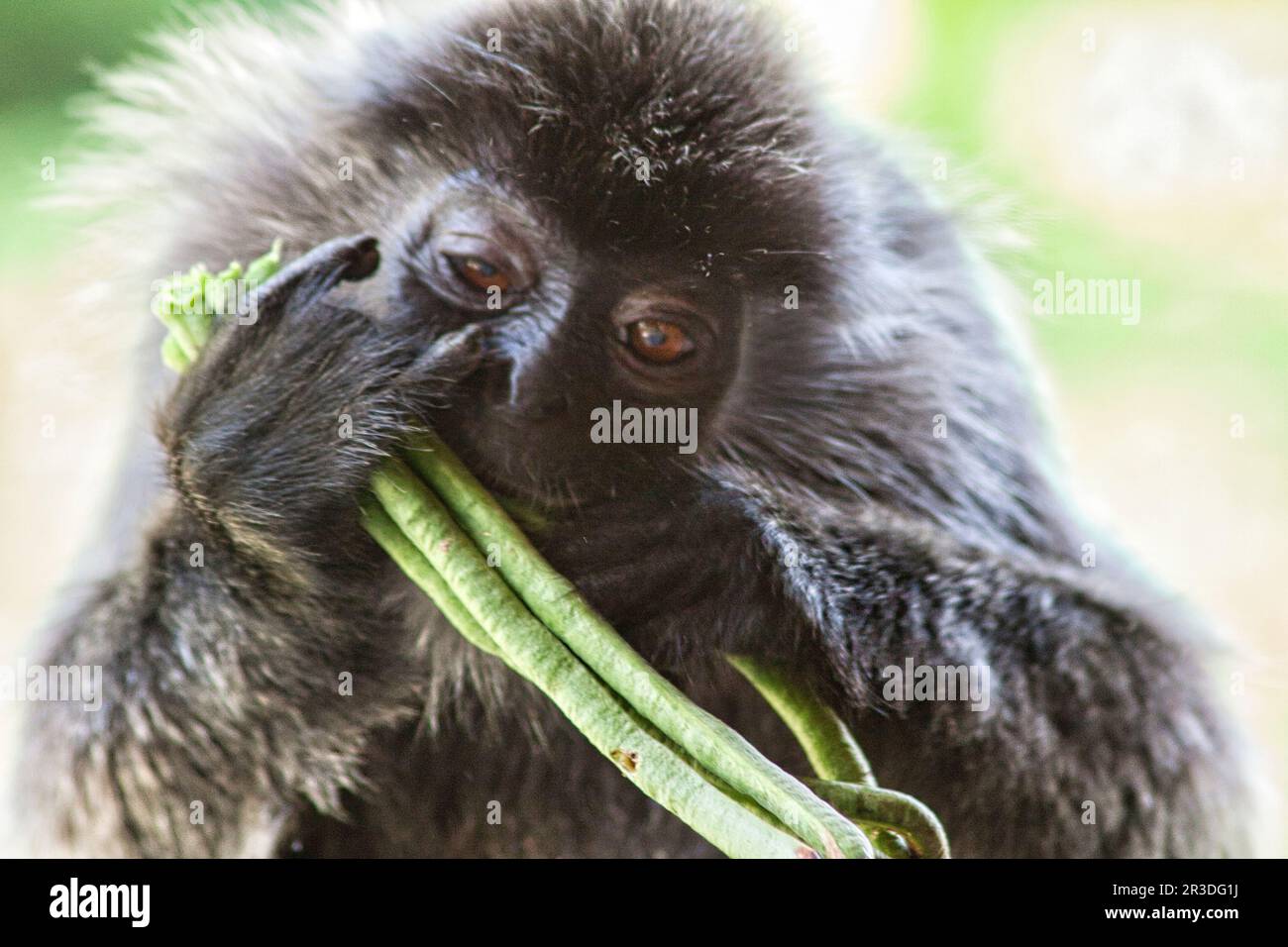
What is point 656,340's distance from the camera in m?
1.65

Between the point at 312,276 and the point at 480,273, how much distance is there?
0.21 metres

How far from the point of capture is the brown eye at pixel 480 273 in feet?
5.35

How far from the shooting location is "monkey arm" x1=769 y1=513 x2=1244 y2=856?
1.65 metres

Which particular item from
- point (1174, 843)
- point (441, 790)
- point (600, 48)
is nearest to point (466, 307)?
point (600, 48)

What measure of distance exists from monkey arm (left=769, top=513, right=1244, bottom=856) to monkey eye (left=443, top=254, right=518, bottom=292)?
48cm

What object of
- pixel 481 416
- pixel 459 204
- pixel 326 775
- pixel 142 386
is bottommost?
pixel 326 775

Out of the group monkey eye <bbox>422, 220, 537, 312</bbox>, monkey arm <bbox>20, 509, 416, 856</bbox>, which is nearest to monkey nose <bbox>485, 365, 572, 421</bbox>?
monkey eye <bbox>422, 220, 537, 312</bbox>

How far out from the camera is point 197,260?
202 cm

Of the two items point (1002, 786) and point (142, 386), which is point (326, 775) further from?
point (1002, 786)

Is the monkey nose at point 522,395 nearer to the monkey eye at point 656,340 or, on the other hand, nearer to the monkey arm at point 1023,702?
the monkey eye at point 656,340

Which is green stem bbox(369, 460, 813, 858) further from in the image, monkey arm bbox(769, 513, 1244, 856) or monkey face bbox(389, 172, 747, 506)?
monkey arm bbox(769, 513, 1244, 856)

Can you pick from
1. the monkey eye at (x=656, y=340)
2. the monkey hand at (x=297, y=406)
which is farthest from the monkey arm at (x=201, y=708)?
the monkey eye at (x=656, y=340)
